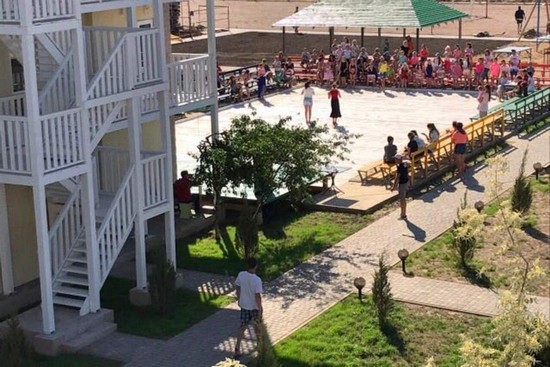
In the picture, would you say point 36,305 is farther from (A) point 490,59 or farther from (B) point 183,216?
(A) point 490,59

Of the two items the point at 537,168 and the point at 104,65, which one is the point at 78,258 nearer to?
the point at 104,65

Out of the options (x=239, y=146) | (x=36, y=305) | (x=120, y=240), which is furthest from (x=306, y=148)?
(x=36, y=305)

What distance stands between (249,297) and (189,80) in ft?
25.6

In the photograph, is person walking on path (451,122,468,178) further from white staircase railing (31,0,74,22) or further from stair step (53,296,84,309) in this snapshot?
white staircase railing (31,0,74,22)

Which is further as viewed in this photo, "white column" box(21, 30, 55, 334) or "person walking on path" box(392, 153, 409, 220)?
"person walking on path" box(392, 153, 409, 220)

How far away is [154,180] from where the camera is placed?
18.1 metres

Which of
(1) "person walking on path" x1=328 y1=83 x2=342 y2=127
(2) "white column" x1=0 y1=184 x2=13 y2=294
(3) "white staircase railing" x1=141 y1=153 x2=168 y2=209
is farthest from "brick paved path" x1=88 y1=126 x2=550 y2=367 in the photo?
(1) "person walking on path" x1=328 y1=83 x2=342 y2=127

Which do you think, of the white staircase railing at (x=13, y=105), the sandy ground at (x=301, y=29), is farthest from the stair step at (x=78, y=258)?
the sandy ground at (x=301, y=29)

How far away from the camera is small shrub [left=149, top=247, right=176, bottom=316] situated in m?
16.8

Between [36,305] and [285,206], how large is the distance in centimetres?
698

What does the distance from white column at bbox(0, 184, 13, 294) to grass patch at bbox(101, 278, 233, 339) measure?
1.57 m

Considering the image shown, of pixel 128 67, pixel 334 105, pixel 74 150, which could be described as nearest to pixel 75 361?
pixel 74 150

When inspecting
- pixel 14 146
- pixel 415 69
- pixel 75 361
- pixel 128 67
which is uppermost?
pixel 128 67

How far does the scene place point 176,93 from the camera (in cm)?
2125
